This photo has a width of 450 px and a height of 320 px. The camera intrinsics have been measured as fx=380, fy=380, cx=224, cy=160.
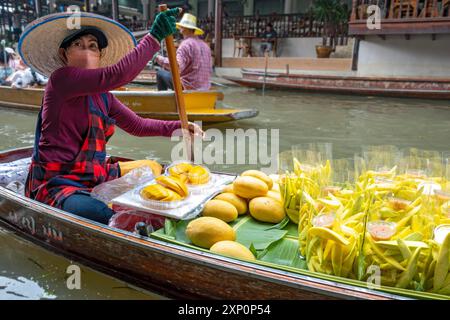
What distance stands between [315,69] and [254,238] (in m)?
10.5

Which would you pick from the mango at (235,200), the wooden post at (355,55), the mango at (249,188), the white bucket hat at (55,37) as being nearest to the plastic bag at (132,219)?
the mango at (235,200)

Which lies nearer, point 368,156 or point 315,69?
point 368,156

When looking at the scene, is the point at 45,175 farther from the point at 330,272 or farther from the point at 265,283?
the point at 330,272

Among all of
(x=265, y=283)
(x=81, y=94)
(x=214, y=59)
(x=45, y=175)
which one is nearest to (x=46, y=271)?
→ (x=45, y=175)

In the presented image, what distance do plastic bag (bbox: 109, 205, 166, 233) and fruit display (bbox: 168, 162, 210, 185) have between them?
29cm

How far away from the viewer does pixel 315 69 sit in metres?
11.5

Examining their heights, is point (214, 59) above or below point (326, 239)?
above

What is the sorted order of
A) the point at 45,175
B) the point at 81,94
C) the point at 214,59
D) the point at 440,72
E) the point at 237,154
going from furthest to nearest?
the point at 214,59
the point at 440,72
the point at 237,154
the point at 45,175
the point at 81,94

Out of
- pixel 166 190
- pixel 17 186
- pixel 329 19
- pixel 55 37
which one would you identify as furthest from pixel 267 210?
pixel 329 19

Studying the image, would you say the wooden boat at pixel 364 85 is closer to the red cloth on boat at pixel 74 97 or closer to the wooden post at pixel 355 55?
the wooden post at pixel 355 55

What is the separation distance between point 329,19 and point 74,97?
11.1m

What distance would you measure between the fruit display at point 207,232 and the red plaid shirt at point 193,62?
341 centimetres

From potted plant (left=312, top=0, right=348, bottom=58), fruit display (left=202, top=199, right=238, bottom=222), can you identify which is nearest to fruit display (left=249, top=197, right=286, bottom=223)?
fruit display (left=202, top=199, right=238, bottom=222)

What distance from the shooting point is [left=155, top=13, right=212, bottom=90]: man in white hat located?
4.70 m
